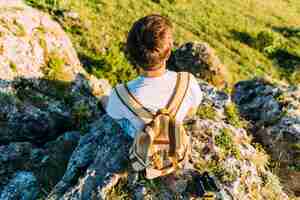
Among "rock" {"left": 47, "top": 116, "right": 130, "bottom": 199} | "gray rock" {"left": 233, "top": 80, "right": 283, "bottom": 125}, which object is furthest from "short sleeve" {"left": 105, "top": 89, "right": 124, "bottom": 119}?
"gray rock" {"left": 233, "top": 80, "right": 283, "bottom": 125}

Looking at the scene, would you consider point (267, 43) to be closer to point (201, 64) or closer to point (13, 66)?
point (201, 64)

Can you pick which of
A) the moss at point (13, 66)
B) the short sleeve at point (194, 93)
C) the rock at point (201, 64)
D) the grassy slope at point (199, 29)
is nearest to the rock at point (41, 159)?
the moss at point (13, 66)

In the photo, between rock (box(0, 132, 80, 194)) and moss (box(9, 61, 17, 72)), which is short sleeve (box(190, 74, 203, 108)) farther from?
moss (box(9, 61, 17, 72))

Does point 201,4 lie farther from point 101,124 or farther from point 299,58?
point 101,124

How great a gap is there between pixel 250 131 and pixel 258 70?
47.6 ft

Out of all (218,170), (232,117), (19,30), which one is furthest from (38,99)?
(218,170)

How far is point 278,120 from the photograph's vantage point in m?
11.4

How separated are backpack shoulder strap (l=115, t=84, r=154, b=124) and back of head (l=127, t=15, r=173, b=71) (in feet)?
2.21

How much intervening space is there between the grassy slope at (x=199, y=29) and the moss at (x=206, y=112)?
6.39 metres

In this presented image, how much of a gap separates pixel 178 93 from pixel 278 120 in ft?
13.1

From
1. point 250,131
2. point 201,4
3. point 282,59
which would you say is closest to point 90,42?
point 250,131

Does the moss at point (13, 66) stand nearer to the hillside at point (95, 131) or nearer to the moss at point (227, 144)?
the hillside at point (95, 131)

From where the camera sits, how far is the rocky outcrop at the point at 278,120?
10383 millimetres

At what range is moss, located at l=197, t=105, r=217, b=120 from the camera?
10195mm
